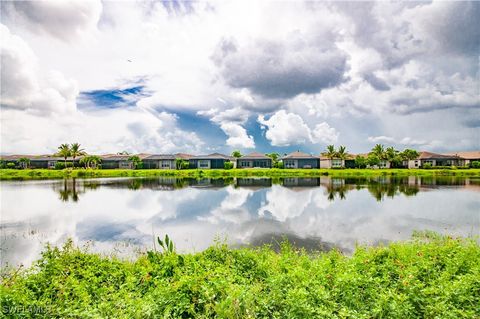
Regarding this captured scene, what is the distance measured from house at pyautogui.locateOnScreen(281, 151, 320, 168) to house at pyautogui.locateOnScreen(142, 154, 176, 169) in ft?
94.0

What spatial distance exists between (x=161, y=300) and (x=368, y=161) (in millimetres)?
73982

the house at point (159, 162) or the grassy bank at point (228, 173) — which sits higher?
the house at point (159, 162)

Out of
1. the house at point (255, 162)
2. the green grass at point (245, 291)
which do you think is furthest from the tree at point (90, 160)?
the green grass at point (245, 291)

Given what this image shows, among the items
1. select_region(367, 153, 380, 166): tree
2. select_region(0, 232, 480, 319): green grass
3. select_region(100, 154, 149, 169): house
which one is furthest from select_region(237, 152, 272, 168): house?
select_region(0, 232, 480, 319): green grass

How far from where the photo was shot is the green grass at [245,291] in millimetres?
4398

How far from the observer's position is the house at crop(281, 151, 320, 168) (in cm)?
6944

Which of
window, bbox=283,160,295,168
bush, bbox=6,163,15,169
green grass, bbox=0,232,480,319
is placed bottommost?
green grass, bbox=0,232,480,319

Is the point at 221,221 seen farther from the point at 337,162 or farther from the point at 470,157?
the point at 470,157

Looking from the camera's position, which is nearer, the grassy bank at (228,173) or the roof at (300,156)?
the grassy bank at (228,173)

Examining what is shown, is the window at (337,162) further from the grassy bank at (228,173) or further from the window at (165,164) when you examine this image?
the window at (165,164)

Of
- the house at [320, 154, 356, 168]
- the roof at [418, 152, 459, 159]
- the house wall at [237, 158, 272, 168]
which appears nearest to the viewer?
the house wall at [237, 158, 272, 168]

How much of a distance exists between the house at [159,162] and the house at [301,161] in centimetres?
2864

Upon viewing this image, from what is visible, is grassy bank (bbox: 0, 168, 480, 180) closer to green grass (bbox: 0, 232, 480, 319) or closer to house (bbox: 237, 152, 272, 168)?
house (bbox: 237, 152, 272, 168)

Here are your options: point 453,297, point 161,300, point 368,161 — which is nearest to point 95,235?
point 161,300
